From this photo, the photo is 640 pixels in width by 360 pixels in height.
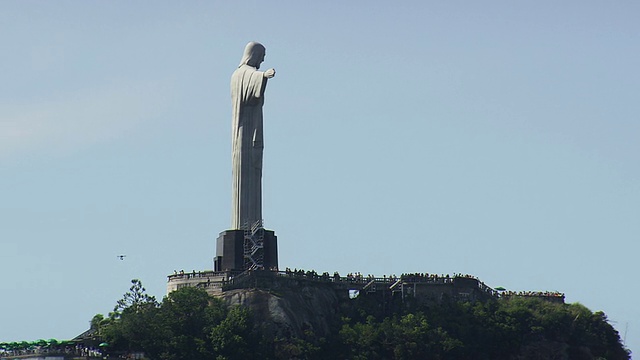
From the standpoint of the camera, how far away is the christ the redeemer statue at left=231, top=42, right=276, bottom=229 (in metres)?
143

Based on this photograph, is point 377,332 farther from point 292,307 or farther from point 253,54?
point 253,54

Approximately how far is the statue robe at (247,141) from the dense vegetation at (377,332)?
12254 mm

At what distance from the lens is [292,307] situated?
13612 cm

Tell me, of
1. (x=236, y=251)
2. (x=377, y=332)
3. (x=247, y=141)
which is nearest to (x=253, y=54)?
(x=247, y=141)

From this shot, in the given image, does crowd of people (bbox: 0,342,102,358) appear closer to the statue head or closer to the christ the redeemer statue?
the christ the redeemer statue

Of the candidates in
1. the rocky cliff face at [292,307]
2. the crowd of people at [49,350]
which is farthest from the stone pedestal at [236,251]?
the crowd of people at [49,350]

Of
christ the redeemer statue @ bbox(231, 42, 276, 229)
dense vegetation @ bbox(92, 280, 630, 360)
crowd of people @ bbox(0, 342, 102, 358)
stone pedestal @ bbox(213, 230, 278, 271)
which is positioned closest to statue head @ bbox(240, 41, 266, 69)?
christ the redeemer statue @ bbox(231, 42, 276, 229)

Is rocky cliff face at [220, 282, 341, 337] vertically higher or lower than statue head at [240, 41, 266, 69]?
lower

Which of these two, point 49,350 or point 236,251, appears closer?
point 49,350

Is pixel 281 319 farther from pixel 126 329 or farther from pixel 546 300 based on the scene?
pixel 546 300

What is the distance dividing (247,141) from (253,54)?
835 centimetres

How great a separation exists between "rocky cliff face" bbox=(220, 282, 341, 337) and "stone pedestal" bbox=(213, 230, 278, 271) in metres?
3.26

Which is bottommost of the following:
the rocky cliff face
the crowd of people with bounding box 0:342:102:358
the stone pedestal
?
the crowd of people with bounding box 0:342:102:358

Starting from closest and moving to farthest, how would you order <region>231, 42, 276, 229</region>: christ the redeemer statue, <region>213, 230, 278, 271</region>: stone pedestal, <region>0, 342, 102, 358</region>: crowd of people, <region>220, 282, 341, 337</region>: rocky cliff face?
<region>0, 342, 102, 358</region>: crowd of people → <region>220, 282, 341, 337</region>: rocky cliff face → <region>213, 230, 278, 271</region>: stone pedestal → <region>231, 42, 276, 229</region>: christ the redeemer statue
